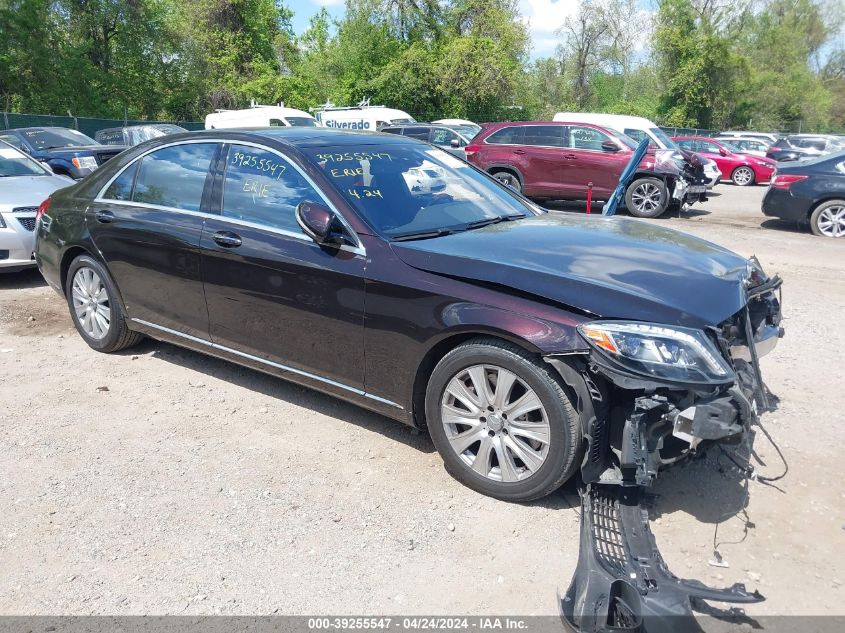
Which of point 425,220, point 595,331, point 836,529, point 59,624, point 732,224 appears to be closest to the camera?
point 59,624

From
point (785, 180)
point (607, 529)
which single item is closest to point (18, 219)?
point (607, 529)

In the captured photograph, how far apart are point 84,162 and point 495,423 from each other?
511 inches

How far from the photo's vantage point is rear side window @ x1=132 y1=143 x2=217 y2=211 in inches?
186

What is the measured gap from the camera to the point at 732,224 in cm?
1346

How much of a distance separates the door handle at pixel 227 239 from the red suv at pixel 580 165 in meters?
10.1

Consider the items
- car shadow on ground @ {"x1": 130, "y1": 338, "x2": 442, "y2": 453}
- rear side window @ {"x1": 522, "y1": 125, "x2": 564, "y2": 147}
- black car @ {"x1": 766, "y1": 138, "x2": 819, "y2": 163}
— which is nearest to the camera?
car shadow on ground @ {"x1": 130, "y1": 338, "x2": 442, "y2": 453}

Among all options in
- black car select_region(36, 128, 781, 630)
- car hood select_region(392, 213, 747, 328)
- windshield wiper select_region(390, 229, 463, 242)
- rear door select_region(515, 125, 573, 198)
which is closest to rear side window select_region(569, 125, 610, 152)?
rear door select_region(515, 125, 573, 198)

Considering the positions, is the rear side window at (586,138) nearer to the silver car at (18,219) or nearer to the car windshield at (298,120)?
the silver car at (18,219)

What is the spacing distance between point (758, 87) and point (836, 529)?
5181 cm

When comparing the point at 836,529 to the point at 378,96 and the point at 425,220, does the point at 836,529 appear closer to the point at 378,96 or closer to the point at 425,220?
the point at 425,220

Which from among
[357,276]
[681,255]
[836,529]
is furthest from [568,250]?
[836,529]

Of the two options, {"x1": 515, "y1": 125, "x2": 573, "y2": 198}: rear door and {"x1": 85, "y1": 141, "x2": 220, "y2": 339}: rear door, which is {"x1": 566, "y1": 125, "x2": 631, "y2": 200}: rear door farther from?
{"x1": 85, "y1": 141, "x2": 220, "y2": 339}: rear door

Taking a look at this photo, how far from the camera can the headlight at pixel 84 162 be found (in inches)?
541

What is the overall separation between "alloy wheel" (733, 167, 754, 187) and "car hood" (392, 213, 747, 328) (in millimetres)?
19828
